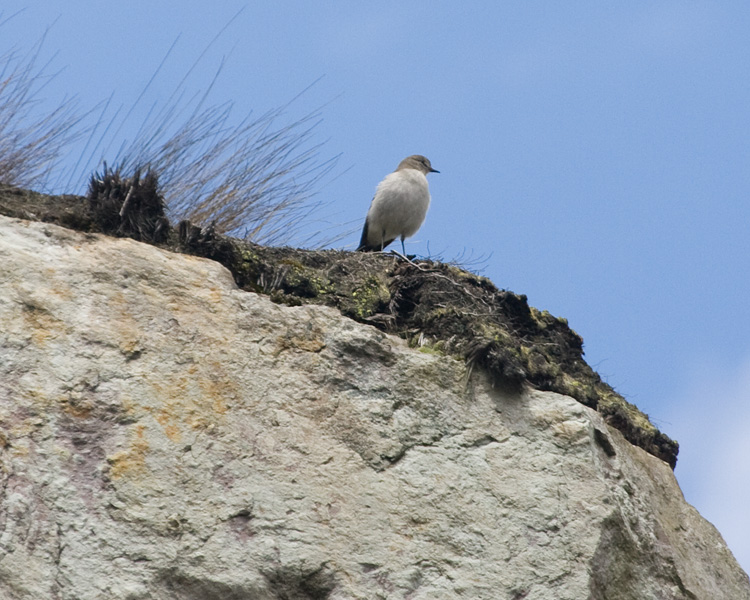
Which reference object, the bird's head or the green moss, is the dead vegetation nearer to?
the green moss

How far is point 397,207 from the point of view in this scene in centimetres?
1009

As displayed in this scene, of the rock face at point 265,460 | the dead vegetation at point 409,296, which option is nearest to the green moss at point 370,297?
Answer: the dead vegetation at point 409,296

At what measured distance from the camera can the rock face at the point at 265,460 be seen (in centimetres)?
422

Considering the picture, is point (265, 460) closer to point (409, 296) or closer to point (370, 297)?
point (370, 297)

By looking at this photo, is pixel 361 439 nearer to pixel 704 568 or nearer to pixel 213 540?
pixel 213 540

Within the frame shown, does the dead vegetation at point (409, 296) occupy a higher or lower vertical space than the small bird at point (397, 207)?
lower

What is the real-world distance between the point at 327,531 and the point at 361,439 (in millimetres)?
520

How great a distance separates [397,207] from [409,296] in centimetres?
424

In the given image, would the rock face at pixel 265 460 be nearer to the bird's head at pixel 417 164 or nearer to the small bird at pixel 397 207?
the small bird at pixel 397 207

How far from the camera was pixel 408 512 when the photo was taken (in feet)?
15.4

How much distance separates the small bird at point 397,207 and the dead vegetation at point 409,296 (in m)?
3.78

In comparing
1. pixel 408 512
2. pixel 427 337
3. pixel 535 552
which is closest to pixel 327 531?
pixel 408 512

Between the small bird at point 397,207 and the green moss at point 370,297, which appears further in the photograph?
the small bird at point 397,207

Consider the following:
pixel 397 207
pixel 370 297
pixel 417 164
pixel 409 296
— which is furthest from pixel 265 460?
pixel 417 164
